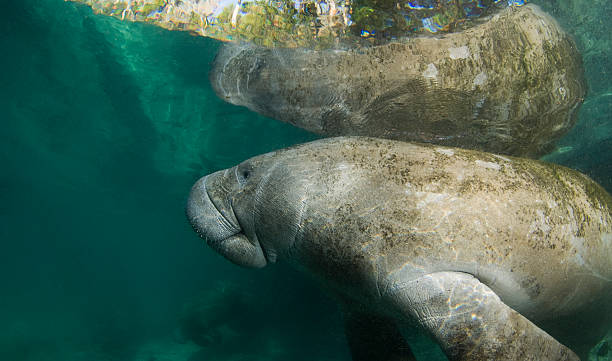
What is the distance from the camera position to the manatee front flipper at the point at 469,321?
79.2 inches

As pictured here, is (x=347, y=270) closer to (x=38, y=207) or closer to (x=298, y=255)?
(x=298, y=255)

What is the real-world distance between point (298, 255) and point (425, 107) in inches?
124

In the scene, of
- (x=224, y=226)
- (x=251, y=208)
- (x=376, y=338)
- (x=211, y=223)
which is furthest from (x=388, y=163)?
(x=376, y=338)

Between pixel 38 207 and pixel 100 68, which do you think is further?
pixel 38 207

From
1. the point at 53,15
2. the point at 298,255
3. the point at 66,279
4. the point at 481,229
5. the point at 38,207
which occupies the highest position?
the point at 53,15

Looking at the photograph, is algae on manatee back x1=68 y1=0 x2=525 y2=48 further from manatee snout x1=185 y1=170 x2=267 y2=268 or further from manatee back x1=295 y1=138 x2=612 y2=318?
manatee snout x1=185 y1=170 x2=267 y2=268

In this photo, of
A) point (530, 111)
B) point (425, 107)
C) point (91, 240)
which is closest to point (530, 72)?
point (530, 111)

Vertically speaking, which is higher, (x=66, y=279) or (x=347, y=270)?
(x=347, y=270)

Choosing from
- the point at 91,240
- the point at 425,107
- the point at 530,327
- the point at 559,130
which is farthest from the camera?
the point at 91,240

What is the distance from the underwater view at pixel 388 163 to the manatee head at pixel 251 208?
0.06ft

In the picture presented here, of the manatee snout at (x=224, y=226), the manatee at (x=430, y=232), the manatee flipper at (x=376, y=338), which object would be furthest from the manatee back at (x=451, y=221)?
the manatee flipper at (x=376, y=338)

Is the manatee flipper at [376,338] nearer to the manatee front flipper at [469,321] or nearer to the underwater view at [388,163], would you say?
the underwater view at [388,163]

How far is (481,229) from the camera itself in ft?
7.63

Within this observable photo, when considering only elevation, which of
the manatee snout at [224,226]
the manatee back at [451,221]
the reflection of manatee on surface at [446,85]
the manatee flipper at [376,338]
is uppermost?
the reflection of manatee on surface at [446,85]
